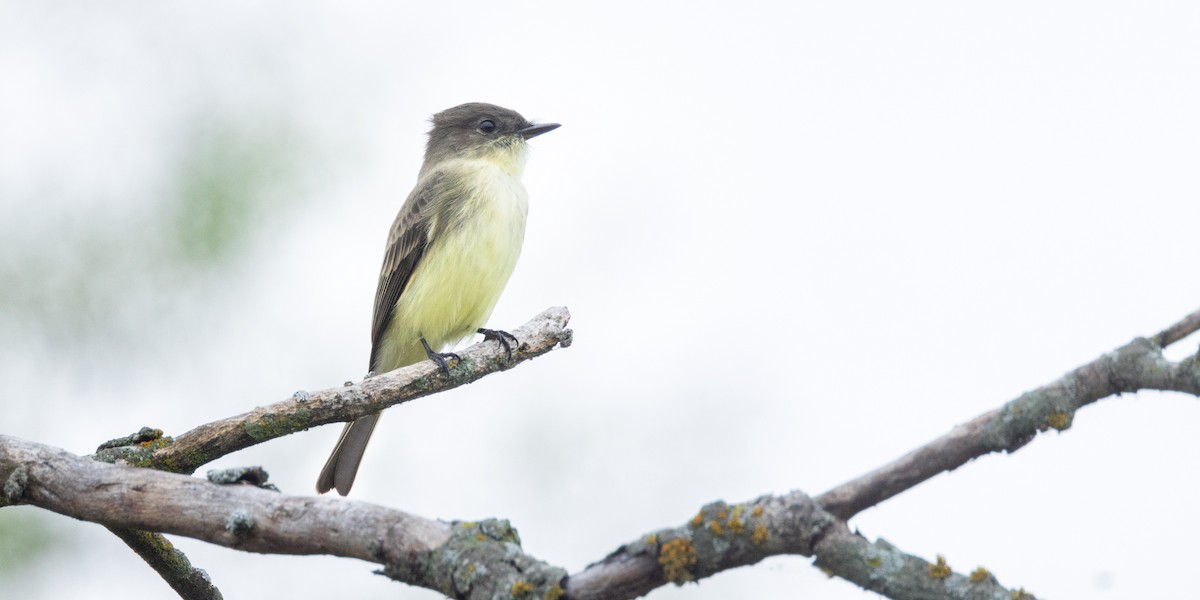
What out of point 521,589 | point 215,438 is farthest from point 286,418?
point 521,589

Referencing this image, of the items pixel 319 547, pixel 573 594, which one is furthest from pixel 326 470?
pixel 573 594

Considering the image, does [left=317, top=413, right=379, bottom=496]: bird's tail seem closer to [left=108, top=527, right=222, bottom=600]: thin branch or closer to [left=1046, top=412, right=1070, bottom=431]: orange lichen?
[left=108, top=527, right=222, bottom=600]: thin branch

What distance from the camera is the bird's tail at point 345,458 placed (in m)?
6.26

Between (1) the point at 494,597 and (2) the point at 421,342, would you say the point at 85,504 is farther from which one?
(2) the point at 421,342

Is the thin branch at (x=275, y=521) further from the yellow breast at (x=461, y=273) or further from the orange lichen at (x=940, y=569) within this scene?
the yellow breast at (x=461, y=273)

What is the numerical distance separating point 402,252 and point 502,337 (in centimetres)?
149

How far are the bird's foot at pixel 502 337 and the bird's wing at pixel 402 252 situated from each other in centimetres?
79

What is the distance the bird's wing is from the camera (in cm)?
725

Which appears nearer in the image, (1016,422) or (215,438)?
(1016,422)

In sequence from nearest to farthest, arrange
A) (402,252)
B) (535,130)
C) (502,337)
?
1. (502,337)
2. (402,252)
3. (535,130)

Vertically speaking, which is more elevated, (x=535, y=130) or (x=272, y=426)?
(x=535, y=130)

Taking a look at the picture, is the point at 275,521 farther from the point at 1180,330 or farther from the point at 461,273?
the point at 461,273

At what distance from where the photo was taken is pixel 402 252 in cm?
733

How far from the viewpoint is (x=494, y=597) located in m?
2.76
